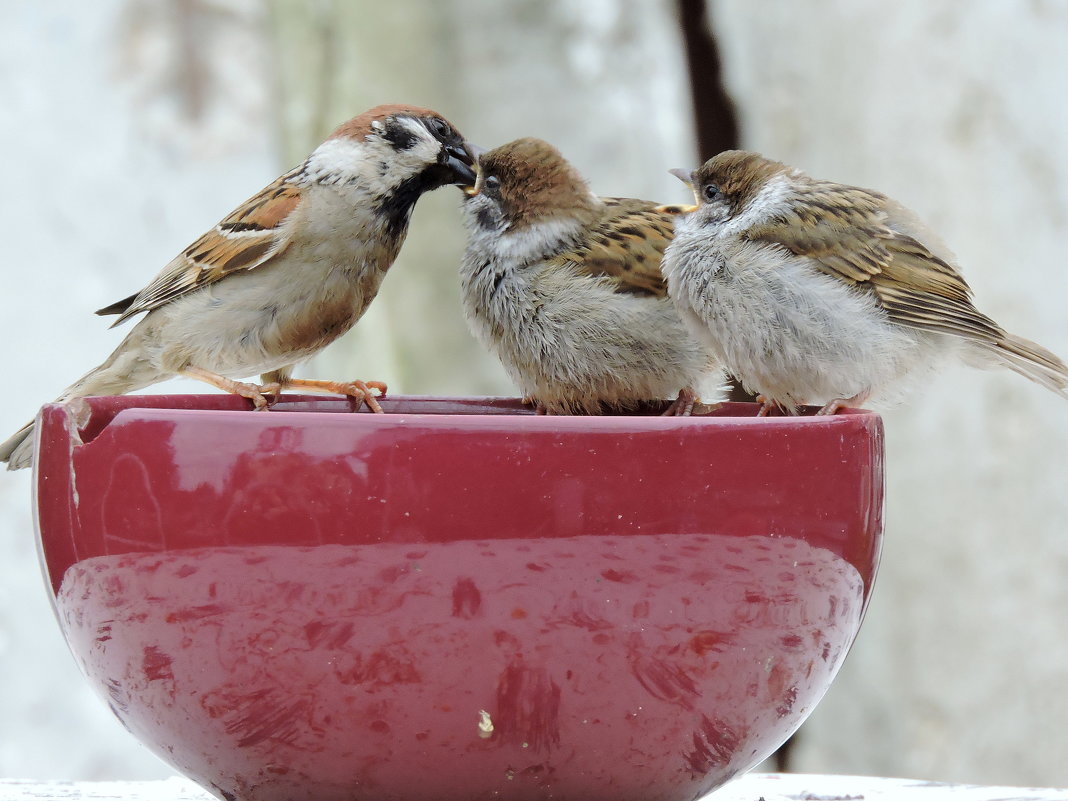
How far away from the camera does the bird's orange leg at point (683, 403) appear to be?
7.46 ft

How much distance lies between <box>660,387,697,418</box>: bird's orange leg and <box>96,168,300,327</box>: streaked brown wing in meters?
0.99

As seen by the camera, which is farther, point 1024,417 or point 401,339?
point 401,339

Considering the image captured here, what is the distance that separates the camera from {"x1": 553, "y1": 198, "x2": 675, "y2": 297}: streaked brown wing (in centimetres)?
251

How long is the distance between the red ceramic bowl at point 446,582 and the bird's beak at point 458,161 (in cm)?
161

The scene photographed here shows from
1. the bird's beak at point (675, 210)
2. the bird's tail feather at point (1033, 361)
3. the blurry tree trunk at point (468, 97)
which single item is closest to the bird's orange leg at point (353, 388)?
the bird's beak at point (675, 210)

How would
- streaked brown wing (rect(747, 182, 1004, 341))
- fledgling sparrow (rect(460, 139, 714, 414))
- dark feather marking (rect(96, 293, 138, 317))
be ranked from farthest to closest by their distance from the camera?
dark feather marking (rect(96, 293, 138, 317)) < streaked brown wing (rect(747, 182, 1004, 341)) < fledgling sparrow (rect(460, 139, 714, 414))

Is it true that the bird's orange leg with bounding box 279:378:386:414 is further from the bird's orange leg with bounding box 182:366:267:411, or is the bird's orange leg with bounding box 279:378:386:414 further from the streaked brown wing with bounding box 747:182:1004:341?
the streaked brown wing with bounding box 747:182:1004:341

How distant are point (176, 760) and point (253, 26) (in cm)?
588

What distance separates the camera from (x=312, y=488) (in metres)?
1.29

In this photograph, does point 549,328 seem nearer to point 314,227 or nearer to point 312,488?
point 314,227

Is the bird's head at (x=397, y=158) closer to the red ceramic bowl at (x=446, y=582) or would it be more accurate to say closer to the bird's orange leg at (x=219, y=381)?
the bird's orange leg at (x=219, y=381)

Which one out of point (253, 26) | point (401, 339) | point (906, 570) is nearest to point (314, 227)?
point (401, 339)

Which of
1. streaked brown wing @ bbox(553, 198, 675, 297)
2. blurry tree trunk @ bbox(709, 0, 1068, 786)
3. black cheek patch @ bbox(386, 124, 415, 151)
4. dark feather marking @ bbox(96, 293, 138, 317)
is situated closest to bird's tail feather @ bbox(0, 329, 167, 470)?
dark feather marking @ bbox(96, 293, 138, 317)

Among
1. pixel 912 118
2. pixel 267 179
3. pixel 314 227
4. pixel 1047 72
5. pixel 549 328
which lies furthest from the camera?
pixel 267 179
